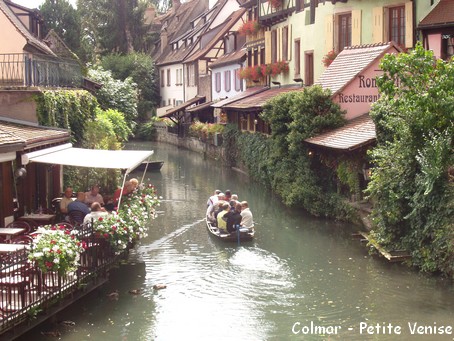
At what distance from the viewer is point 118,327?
490 inches

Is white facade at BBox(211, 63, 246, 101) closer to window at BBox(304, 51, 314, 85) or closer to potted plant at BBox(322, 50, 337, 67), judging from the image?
window at BBox(304, 51, 314, 85)

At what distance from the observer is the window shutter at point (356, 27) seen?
27297 millimetres

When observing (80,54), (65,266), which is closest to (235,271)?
(65,266)

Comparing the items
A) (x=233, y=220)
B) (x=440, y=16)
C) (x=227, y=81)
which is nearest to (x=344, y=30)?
(x=440, y=16)

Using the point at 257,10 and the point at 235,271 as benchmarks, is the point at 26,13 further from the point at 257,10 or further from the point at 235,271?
the point at 235,271

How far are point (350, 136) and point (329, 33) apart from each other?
9424mm

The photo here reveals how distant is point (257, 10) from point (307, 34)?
9108 mm

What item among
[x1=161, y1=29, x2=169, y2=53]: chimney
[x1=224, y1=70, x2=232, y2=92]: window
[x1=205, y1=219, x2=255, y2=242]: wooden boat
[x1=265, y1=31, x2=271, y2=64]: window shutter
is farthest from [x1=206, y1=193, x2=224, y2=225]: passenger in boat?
[x1=161, y1=29, x2=169, y2=53]: chimney

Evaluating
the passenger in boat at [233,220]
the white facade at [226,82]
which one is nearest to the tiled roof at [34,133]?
the passenger in boat at [233,220]

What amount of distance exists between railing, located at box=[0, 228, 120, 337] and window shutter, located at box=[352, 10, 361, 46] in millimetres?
17582

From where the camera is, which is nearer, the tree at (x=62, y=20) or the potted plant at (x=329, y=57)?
the potted plant at (x=329, y=57)

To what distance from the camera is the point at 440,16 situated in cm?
2314

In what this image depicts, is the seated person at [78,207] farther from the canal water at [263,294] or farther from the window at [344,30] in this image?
the window at [344,30]

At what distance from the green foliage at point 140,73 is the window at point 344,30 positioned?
1451 inches
